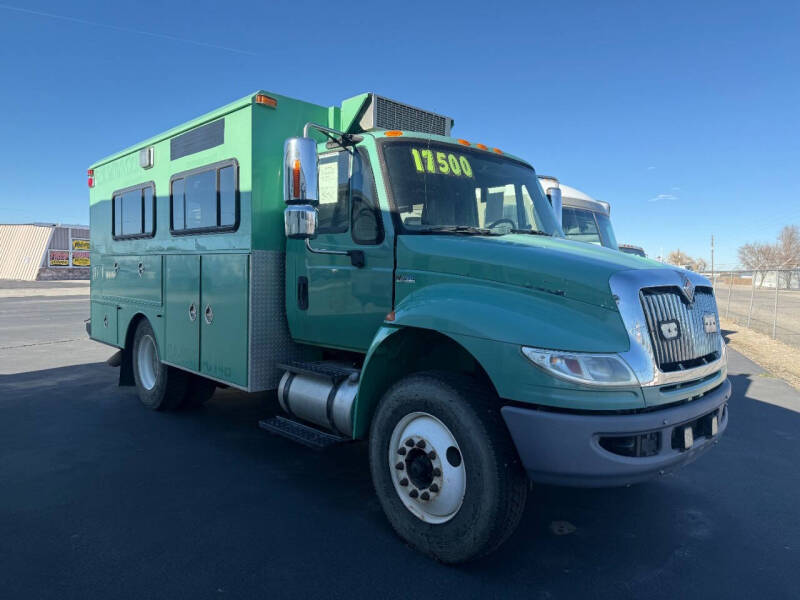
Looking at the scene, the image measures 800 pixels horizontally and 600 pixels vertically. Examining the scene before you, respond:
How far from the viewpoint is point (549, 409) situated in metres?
2.84

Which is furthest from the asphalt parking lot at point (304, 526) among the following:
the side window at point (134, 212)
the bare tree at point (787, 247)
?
the bare tree at point (787, 247)

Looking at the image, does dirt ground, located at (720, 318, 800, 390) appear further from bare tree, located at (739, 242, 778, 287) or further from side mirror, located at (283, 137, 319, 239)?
bare tree, located at (739, 242, 778, 287)

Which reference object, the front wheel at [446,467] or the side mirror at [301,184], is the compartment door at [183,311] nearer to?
the side mirror at [301,184]

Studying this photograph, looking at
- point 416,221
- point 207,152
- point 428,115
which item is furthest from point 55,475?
point 428,115

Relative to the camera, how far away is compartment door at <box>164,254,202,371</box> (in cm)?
553

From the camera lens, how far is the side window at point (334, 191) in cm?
418

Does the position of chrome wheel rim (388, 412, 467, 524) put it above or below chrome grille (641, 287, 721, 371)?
below

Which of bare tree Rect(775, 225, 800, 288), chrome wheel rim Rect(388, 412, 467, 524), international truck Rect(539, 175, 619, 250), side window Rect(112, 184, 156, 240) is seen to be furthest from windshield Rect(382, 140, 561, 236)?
bare tree Rect(775, 225, 800, 288)

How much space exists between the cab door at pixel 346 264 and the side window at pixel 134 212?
2.67 meters

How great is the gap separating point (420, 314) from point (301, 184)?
3.65 ft

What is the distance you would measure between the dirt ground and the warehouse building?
46.6 metres

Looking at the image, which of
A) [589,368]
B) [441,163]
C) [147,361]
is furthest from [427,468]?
[147,361]

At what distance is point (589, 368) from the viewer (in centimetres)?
274

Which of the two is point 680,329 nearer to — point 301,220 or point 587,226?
point 301,220
